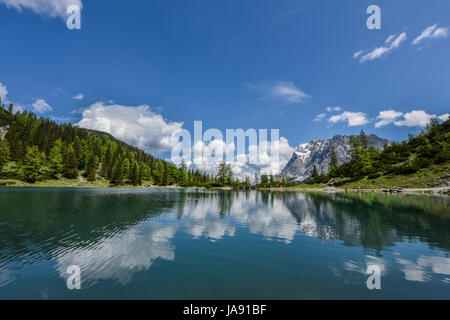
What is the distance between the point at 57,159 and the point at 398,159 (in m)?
181

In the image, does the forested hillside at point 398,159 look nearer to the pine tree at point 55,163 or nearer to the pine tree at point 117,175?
the pine tree at point 117,175

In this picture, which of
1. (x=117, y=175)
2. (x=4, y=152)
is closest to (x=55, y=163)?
(x=4, y=152)

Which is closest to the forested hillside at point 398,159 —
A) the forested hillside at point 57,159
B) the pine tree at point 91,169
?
the forested hillside at point 57,159

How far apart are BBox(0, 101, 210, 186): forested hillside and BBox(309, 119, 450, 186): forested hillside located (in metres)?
104

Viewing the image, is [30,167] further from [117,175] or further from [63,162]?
[117,175]

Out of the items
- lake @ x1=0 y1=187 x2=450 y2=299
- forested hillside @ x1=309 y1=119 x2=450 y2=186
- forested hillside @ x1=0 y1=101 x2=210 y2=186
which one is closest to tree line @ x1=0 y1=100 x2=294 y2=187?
forested hillside @ x1=0 y1=101 x2=210 y2=186

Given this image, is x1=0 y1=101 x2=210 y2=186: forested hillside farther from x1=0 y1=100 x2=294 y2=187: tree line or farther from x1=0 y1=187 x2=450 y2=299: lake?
x1=0 y1=187 x2=450 y2=299: lake

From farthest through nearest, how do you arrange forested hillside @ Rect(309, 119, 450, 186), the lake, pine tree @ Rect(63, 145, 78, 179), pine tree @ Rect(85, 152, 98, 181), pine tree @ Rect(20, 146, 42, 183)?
pine tree @ Rect(85, 152, 98, 181) < pine tree @ Rect(63, 145, 78, 179) < pine tree @ Rect(20, 146, 42, 183) < forested hillside @ Rect(309, 119, 450, 186) < the lake

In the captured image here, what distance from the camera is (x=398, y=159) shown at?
87750 mm

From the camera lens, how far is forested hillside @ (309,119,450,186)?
72.7m

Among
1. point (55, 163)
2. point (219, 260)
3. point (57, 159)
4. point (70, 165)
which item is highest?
point (57, 159)
